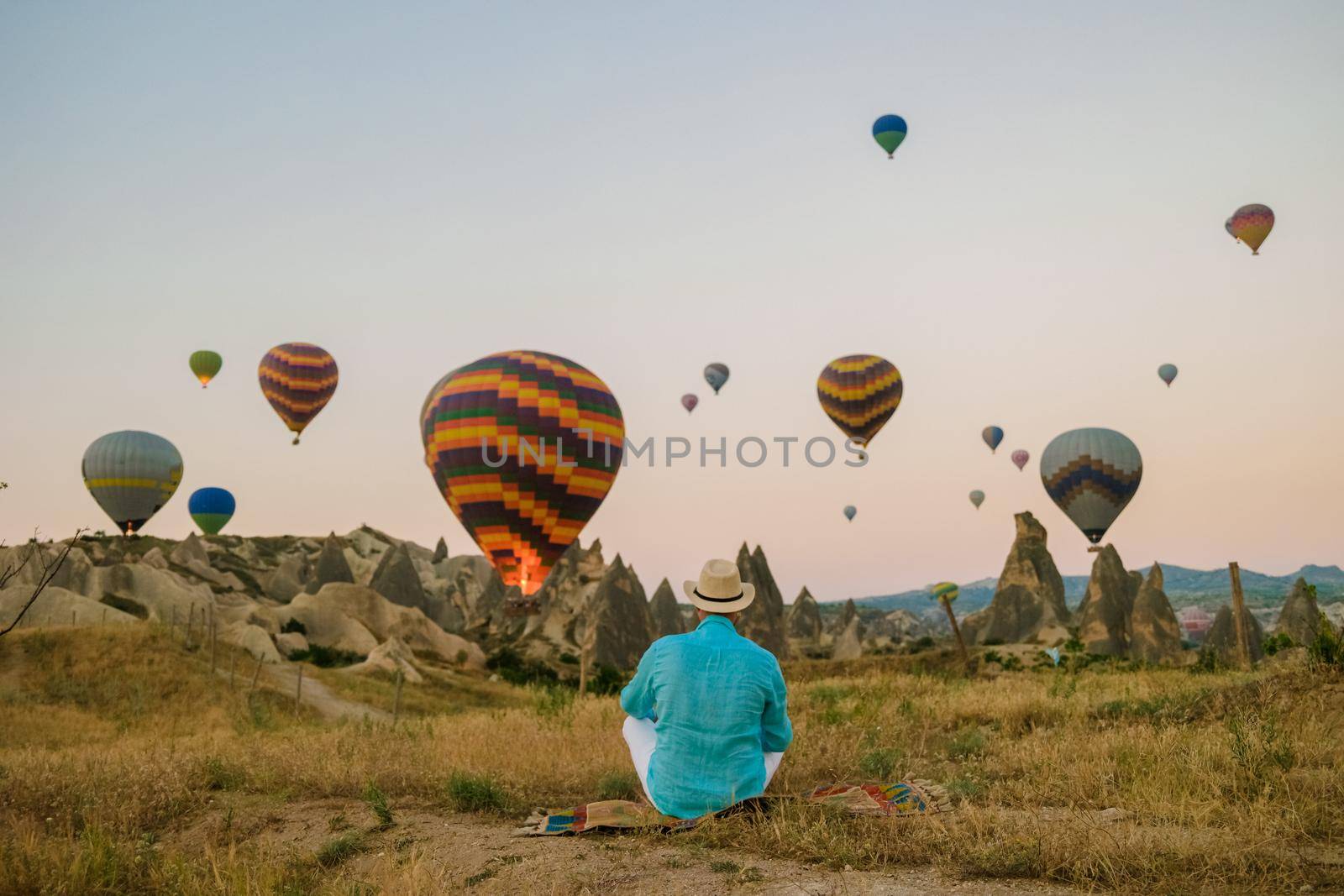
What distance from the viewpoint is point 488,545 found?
74.8 feet

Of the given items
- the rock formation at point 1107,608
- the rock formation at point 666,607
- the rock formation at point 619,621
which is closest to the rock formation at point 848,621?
the rock formation at point 666,607

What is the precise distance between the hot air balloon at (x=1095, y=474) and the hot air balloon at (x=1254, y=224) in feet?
31.4

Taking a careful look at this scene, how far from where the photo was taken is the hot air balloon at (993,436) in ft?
201

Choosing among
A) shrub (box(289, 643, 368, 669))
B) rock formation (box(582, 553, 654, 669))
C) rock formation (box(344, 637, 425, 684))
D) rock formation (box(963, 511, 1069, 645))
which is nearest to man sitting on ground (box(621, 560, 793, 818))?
rock formation (box(344, 637, 425, 684))

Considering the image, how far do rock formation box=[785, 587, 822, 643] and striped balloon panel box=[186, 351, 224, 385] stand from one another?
175ft

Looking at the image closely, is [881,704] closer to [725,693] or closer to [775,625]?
[725,693]

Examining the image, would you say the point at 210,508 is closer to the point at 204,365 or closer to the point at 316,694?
the point at 204,365

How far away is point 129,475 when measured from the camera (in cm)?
4297

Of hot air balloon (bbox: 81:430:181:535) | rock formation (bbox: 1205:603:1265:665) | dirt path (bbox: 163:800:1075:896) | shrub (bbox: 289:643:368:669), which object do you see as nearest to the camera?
dirt path (bbox: 163:800:1075:896)

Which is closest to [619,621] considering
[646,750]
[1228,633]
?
[1228,633]

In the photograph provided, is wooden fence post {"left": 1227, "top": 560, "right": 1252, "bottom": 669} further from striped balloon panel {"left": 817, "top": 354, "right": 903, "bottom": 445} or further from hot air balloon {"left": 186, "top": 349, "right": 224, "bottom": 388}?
hot air balloon {"left": 186, "top": 349, "right": 224, "bottom": 388}

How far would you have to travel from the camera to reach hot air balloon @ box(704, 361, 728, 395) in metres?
49.6

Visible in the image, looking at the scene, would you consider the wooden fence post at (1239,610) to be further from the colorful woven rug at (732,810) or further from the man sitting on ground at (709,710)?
the man sitting on ground at (709,710)

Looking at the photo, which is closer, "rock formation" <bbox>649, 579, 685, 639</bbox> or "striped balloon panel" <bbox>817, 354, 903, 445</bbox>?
"striped balloon panel" <bbox>817, 354, 903, 445</bbox>
